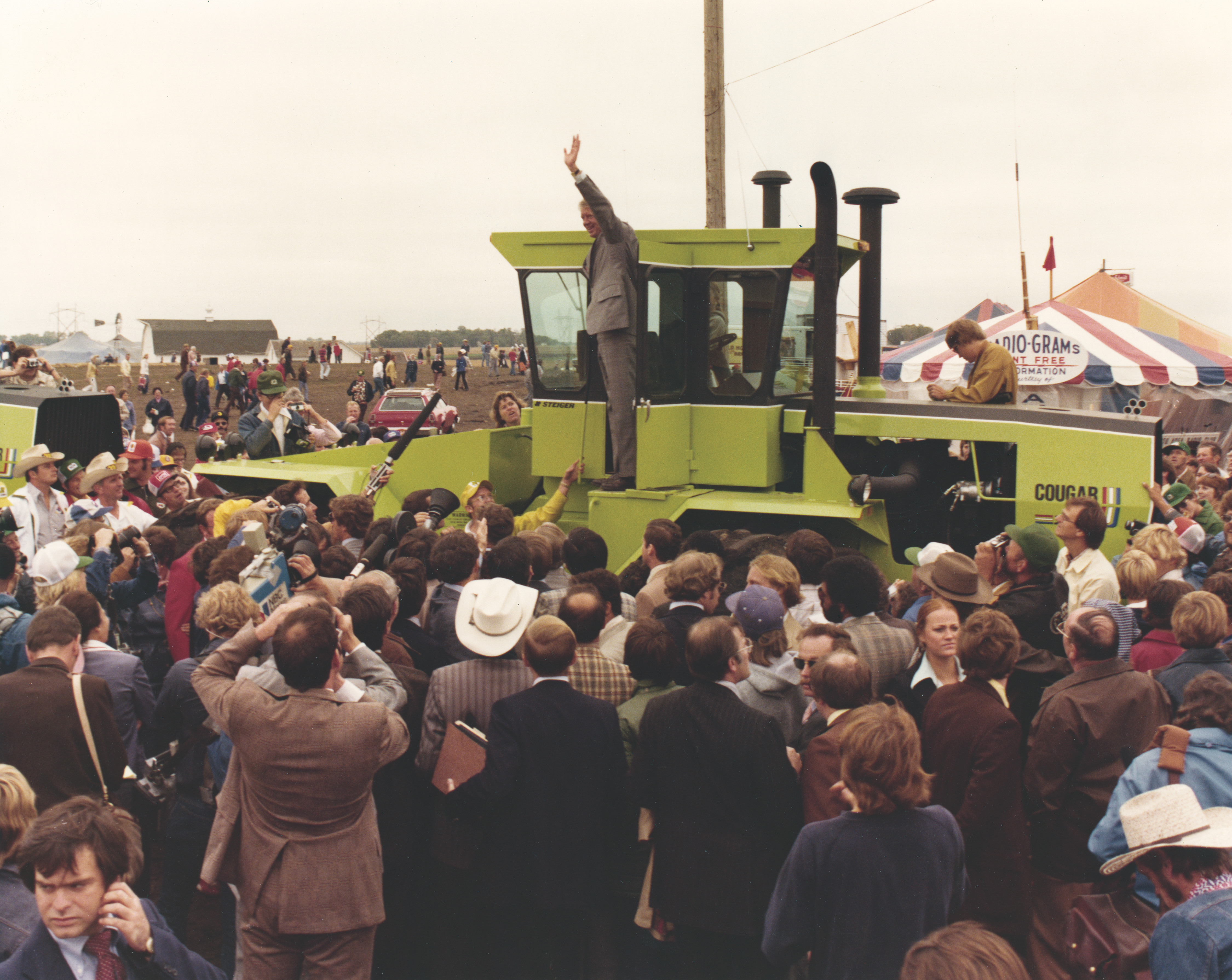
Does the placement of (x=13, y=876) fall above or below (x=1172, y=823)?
below

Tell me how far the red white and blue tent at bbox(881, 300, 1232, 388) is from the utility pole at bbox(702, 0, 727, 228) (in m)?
5.16

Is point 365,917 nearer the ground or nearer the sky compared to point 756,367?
nearer the ground

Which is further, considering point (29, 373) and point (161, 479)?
point (29, 373)

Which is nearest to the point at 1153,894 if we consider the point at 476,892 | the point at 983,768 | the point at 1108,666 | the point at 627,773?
the point at 983,768

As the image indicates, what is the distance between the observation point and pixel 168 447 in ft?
37.8

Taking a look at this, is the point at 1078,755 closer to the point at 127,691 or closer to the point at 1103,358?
the point at 127,691

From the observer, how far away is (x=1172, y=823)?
2.47 m

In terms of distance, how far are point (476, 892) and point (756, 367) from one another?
4.79 meters

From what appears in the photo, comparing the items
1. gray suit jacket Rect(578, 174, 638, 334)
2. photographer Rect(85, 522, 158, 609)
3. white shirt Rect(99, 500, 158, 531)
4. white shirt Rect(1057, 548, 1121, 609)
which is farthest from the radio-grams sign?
photographer Rect(85, 522, 158, 609)

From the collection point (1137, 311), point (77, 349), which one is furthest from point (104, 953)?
point (77, 349)

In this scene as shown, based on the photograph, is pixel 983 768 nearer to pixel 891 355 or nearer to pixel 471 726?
pixel 471 726

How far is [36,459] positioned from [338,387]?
41.3 m

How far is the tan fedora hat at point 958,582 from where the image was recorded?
178 inches

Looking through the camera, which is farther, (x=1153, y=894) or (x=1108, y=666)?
(x=1108, y=666)
